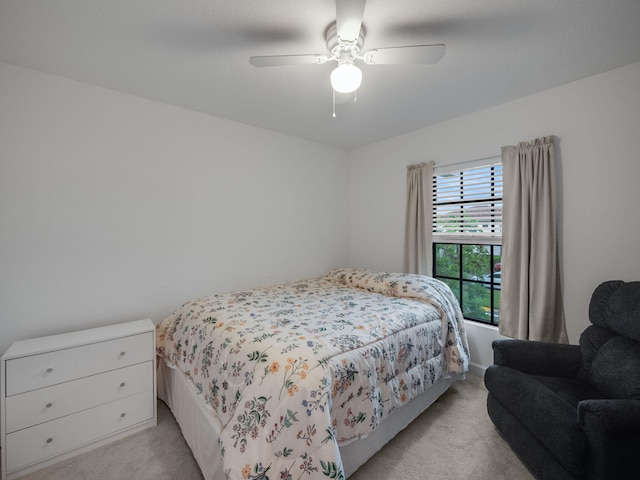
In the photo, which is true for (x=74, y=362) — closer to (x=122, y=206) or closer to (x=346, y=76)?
(x=122, y=206)

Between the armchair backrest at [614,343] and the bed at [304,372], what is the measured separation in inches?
30.3

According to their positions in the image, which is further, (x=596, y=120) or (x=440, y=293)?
(x=440, y=293)

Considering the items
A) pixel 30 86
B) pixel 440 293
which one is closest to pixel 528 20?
pixel 440 293

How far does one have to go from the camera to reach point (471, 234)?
2803mm

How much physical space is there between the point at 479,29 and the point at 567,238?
1.72m

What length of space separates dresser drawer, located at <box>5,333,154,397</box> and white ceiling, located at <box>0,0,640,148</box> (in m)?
1.88

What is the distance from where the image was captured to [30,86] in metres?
1.92

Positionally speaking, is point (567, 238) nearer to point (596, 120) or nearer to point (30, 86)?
point (596, 120)

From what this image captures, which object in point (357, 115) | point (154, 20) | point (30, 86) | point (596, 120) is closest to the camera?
point (154, 20)

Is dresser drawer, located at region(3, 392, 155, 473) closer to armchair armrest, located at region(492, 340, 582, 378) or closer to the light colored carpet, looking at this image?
the light colored carpet

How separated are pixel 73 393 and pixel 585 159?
12.9 ft

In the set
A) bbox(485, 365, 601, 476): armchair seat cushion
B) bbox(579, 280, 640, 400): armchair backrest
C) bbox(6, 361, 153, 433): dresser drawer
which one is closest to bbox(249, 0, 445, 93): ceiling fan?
bbox(579, 280, 640, 400): armchair backrest

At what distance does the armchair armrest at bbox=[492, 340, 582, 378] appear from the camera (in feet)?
5.89

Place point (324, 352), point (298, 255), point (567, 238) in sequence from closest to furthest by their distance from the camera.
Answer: point (324, 352), point (567, 238), point (298, 255)
